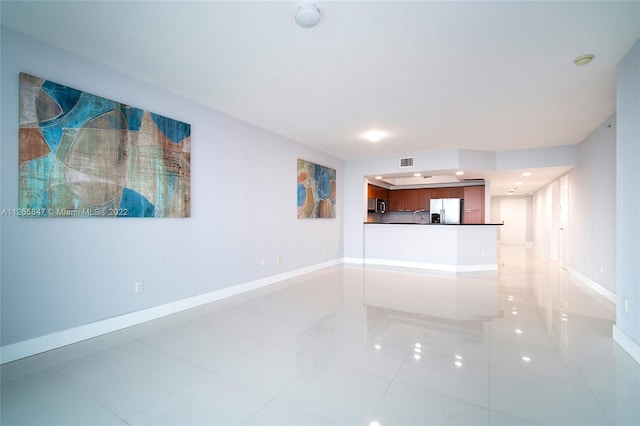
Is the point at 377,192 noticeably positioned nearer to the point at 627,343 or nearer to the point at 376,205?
the point at 376,205

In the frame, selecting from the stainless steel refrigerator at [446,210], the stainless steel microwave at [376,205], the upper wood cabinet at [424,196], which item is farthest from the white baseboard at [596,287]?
the stainless steel microwave at [376,205]

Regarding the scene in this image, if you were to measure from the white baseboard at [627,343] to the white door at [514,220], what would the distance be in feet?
40.0

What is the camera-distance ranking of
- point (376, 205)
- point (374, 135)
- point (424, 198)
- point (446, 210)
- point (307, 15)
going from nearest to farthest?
point (307, 15)
point (374, 135)
point (446, 210)
point (376, 205)
point (424, 198)

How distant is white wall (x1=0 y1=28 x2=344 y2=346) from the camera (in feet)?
8.18

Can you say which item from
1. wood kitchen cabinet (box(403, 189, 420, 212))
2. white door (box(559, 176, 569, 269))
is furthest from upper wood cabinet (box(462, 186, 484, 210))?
white door (box(559, 176, 569, 269))

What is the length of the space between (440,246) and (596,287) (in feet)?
8.87

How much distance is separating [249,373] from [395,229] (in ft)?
19.0

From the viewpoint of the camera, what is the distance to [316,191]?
6.61 m

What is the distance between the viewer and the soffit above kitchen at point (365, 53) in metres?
2.26

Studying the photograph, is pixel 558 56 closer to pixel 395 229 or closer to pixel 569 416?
pixel 569 416

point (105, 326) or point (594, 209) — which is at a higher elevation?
point (594, 209)

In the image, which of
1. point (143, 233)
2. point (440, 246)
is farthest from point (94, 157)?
point (440, 246)

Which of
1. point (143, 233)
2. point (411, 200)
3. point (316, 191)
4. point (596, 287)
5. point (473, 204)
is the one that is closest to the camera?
point (143, 233)

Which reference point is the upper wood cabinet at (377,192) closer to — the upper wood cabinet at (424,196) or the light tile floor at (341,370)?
the upper wood cabinet at (424,196)
